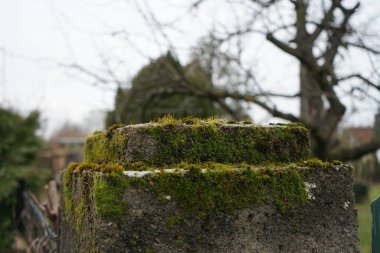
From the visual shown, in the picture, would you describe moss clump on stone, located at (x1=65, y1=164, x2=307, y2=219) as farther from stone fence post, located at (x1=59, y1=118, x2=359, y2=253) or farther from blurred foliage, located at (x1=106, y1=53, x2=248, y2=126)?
blurred foliage, located at (x1=106, y1=53, x2=248, y2=126)

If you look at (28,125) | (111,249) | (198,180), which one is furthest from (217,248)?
(28,125)

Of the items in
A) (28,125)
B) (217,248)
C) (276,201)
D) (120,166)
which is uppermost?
(28,125)

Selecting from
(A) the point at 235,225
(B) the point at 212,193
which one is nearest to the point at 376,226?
(A) the point at 235,225

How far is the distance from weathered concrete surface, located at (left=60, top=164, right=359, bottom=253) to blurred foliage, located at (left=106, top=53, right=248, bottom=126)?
6418mm

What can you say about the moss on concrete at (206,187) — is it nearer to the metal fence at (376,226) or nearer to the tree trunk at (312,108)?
the metal fence at (376,226)

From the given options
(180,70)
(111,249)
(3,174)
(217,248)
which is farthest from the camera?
(180,70)

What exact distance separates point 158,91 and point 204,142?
748cm

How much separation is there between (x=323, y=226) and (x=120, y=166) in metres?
0.93

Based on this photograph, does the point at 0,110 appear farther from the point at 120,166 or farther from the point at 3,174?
the point at 120,166

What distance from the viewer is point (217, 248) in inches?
75.9

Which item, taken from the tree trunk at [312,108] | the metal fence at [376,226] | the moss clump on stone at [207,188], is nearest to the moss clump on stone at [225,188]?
the moss clump on stone at [207,188]

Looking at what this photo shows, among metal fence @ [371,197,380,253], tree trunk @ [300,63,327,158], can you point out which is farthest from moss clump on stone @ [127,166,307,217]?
tree trunk @ [300,63,327,158]

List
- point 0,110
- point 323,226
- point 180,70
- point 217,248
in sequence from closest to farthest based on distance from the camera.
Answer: point 217,248 < point 323,226 < point 180,70 < point 0,110

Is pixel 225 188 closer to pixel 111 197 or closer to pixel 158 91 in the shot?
pixel 111 197
